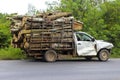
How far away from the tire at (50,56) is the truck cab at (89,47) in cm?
140

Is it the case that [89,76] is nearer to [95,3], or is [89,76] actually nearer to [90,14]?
[90,14]

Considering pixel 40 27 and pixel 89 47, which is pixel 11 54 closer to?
pixel 40 27

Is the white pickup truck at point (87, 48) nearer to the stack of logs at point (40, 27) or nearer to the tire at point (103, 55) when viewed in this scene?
the tire at point (103, 55)

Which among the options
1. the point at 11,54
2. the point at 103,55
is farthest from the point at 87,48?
the point at 11,54

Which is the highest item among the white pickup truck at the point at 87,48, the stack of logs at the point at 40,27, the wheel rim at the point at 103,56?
the stack of logs at the point at 40,27

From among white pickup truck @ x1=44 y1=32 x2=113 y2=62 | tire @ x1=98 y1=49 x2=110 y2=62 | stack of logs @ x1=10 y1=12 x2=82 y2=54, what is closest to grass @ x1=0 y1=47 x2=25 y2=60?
stack of logs @ x1=10 y1=12 x2=82 y2=54

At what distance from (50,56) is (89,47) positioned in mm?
2328

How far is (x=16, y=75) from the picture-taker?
1567cm

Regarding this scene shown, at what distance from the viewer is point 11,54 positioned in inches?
1000

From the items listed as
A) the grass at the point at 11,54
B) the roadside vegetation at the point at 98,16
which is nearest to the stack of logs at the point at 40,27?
the grass at the point at 11,54

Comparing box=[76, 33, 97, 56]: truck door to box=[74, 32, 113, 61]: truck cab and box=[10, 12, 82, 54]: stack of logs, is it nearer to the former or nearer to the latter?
box=[74, 32, 113, 61]: truck cab

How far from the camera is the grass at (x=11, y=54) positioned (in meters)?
24.5

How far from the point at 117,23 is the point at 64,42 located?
10.6 metres

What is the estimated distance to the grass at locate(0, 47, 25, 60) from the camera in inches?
963
